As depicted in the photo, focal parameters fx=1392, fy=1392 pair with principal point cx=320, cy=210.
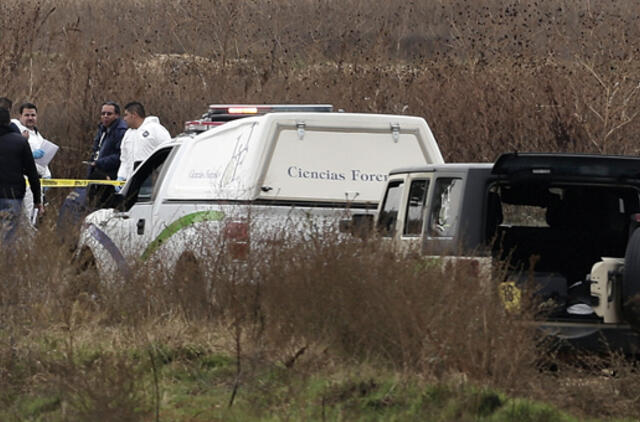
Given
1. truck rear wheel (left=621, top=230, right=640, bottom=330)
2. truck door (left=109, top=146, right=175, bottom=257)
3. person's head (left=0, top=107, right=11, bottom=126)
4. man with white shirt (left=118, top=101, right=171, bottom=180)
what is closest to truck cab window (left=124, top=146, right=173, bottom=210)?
truck door (left=109, top=146, right=175, bottom=257)

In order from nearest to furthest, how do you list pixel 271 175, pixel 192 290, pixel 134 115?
pixel 192 290 → pixel 271 175 → pixel 134 115

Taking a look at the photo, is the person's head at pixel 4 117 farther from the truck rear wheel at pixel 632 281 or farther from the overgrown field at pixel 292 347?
the truck rear wheel at pixel 632 281

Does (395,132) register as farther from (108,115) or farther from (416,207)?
(108,115)

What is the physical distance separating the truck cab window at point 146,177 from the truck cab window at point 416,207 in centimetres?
339

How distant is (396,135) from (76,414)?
5.23 metres

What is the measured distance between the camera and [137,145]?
15.5 meters

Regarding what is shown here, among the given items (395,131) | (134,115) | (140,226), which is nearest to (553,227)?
(395,131)

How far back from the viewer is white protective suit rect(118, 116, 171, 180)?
1543cm

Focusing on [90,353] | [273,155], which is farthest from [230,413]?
[273,155]

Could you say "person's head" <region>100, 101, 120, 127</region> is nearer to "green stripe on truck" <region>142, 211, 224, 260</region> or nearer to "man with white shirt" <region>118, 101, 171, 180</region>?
"man with white shirt" <region>118, 101, 171, 180</region>

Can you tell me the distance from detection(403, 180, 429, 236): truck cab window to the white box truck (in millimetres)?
804

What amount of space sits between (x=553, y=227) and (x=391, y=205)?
4.02 ft

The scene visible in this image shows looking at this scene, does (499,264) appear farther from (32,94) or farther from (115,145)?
(32,94)

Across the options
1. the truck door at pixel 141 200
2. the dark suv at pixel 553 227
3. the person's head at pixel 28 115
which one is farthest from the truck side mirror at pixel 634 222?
the person's head at pixel 28 115
